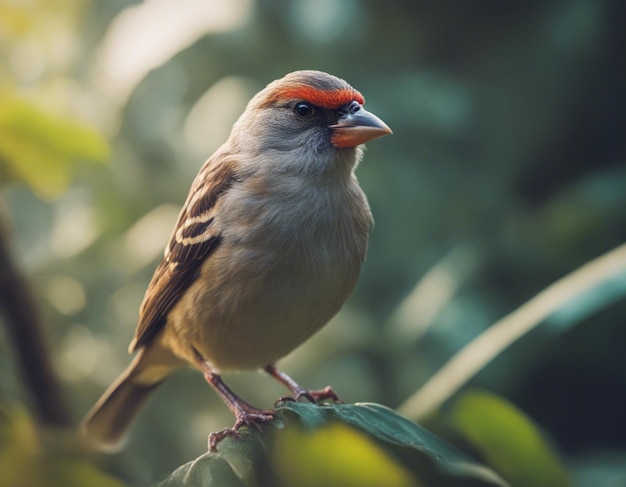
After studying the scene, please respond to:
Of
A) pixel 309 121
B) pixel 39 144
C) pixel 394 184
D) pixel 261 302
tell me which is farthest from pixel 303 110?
pixel 394 184

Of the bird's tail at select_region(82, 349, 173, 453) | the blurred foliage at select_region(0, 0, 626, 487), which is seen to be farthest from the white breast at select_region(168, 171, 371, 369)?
the blurred foliage at select_region(0, 0, 626, 487)

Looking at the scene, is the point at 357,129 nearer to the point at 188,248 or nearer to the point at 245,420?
the point at 188,248

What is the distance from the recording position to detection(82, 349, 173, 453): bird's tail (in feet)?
7.97

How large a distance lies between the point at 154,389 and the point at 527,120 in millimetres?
2287

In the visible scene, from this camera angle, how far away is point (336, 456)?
76cm

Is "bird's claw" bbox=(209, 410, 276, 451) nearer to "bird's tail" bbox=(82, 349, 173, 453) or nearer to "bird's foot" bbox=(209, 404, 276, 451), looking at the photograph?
"bird's foot" bbox=(209, 404, 276, 451)

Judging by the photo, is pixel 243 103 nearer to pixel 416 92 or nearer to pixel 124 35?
pixel 124 35

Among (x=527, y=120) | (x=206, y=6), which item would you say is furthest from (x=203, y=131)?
(x=527, y=120)

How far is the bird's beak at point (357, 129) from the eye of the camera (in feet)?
6.16

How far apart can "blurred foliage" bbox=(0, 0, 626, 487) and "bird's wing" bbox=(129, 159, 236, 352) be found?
2.00 feet

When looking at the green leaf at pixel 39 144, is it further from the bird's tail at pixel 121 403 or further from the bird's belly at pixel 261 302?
the bird's tail at pixel 121 403

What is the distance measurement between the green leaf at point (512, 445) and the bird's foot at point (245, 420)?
38 centimetres

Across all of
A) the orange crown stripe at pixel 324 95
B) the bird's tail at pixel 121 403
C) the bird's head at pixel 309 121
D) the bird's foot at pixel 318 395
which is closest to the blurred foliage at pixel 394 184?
the bird's tail at pixel 121 403

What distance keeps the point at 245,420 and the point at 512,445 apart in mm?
587
